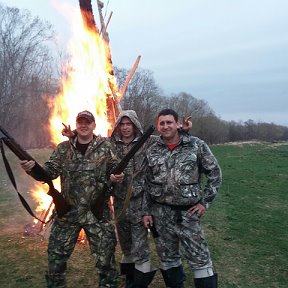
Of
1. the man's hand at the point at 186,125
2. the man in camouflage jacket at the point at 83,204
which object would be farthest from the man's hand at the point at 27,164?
the man's hand at the point at 186,125

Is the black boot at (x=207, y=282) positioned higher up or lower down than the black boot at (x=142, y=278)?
higher up

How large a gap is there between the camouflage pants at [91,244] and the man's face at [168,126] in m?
1.23

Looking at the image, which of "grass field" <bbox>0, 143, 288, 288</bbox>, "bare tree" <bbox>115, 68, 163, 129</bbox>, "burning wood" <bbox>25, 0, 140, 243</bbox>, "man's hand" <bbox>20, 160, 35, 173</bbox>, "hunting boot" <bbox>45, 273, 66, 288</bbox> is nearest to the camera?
"man's hand" <bbox>20, 160, 35, 173</bbox>

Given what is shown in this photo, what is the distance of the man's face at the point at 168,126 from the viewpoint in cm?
409

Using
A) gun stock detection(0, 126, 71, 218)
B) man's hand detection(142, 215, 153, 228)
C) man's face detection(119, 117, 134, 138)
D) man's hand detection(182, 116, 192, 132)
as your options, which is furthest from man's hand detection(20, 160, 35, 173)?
man's hand detection(182, 116, 192, 132)

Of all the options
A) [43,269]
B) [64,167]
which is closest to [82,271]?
[43,269]

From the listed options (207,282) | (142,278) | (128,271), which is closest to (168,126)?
(207,282)

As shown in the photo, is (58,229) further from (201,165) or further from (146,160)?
(201,165)

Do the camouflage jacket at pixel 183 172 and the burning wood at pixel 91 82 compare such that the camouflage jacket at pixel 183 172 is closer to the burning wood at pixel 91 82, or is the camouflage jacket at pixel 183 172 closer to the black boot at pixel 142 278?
the black boot at pixel 142 278

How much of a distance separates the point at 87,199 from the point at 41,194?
3483mm

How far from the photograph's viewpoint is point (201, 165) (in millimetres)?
4156

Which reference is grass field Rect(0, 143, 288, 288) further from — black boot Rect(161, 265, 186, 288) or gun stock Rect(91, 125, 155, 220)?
gun stock Rect(91, 125, 155, 220)

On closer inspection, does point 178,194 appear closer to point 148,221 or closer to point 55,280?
point 148,221

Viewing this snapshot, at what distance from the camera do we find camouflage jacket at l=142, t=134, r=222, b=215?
4.01 metres
